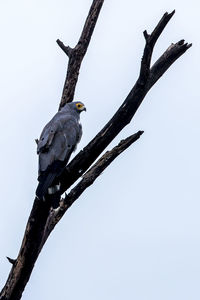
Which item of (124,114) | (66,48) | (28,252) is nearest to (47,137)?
(66,48)

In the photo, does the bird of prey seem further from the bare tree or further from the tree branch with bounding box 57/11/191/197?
the tree branch with bounding box 57/11/191/197

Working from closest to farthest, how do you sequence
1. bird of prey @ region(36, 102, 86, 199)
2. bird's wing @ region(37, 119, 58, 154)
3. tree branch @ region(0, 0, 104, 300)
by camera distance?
tree branch @ region(0, 0, 104, 300), bird of prey @ region(36, 102, 86, 199), bird's wing @ region(37, 119, 58, 154)

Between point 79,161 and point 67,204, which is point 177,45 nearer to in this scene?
point 79,161

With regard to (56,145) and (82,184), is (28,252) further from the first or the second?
(56,145)

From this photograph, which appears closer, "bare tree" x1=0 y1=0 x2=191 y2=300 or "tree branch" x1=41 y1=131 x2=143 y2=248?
"bare tree" x1=0 y1=0 x2=191 y2=300

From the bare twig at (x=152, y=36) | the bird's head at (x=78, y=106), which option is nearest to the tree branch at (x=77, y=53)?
the bird's head at (x=78, y=106)

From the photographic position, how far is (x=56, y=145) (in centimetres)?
698

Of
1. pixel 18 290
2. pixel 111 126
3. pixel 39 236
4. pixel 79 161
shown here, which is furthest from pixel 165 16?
pixel 18 290

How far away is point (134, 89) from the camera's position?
5883 millimetres

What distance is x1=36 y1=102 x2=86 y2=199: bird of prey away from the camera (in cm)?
631

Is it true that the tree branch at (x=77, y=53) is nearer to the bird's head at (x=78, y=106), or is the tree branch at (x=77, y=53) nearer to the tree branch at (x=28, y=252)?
the bird's head at (x=78, y=106)

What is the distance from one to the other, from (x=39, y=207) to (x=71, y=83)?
6.48 feet

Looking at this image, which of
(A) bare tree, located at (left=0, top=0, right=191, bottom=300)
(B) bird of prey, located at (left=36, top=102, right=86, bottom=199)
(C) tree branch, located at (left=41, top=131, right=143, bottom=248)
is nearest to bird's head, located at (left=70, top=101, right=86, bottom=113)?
(B) bird of prey, located at (left=36, top=102, right=86, bottom=199)

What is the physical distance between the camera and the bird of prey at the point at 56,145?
631 centimetres
